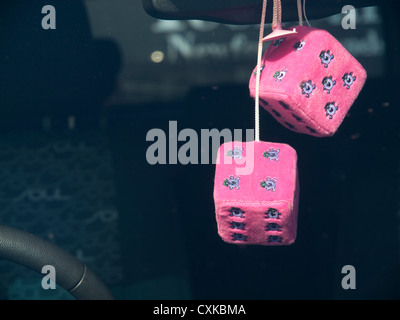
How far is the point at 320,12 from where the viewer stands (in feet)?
3.10

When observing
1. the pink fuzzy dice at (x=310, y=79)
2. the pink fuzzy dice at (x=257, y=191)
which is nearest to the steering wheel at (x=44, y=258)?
the pink fuzzy dice at (x=257, y=191)

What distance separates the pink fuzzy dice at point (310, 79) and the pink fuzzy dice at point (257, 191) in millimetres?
77

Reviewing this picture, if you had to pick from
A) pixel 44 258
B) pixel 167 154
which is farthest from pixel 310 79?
pixel 167 154

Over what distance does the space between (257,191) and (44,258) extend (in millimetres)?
430

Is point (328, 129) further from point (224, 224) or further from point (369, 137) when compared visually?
point (369, 137)

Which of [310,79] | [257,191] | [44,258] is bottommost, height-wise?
[44,258]

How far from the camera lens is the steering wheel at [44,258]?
34.0 inches

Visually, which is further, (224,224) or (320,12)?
(320,12)

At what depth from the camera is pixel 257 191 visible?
2.48 feet

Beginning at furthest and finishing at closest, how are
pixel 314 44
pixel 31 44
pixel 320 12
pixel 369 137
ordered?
pixel 369 137, pixel 31 44, pixel 320 12, pixel 314 44

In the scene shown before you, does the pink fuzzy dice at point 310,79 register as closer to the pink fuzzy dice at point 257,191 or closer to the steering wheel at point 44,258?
the pink fuzzy dice at point 257,191

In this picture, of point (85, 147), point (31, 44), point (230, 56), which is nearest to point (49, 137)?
point (85, 147)

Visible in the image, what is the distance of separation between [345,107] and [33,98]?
0.95 metres

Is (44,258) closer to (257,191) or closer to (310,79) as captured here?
(257,191)
